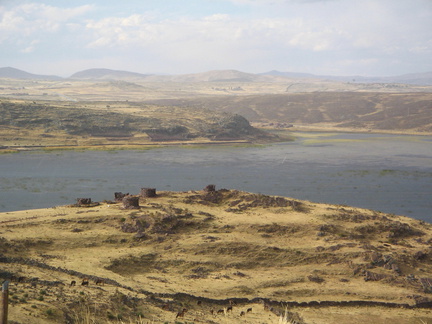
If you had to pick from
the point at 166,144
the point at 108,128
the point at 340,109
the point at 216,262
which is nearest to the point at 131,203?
the point at 216,262

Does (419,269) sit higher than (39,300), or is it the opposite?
(39,300)

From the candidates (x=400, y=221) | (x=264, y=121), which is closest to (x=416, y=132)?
(x=264, y=121)

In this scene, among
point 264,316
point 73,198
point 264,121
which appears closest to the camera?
point 264,316

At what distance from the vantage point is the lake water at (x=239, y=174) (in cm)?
4350

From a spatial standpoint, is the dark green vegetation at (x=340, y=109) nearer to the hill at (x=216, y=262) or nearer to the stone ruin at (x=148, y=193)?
the hill at (x=216, y=262)

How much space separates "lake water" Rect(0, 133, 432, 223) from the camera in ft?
143

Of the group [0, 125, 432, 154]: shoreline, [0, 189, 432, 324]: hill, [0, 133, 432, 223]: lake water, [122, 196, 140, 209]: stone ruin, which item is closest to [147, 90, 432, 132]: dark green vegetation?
[0, 125, 432, 154]: shoreline

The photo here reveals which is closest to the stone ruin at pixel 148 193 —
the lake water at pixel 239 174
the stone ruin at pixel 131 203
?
the stone ruin at pixel 131 203

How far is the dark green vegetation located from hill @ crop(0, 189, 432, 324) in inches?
3541

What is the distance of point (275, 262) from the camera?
25.5m

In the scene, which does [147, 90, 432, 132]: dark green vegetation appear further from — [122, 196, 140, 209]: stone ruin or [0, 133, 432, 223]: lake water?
[122, 196, 140, 209]: stone ruin

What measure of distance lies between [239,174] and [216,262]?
31.3m

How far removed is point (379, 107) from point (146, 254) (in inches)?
4779

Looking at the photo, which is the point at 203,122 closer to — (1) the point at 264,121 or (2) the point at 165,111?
(2) the point at 165,111
